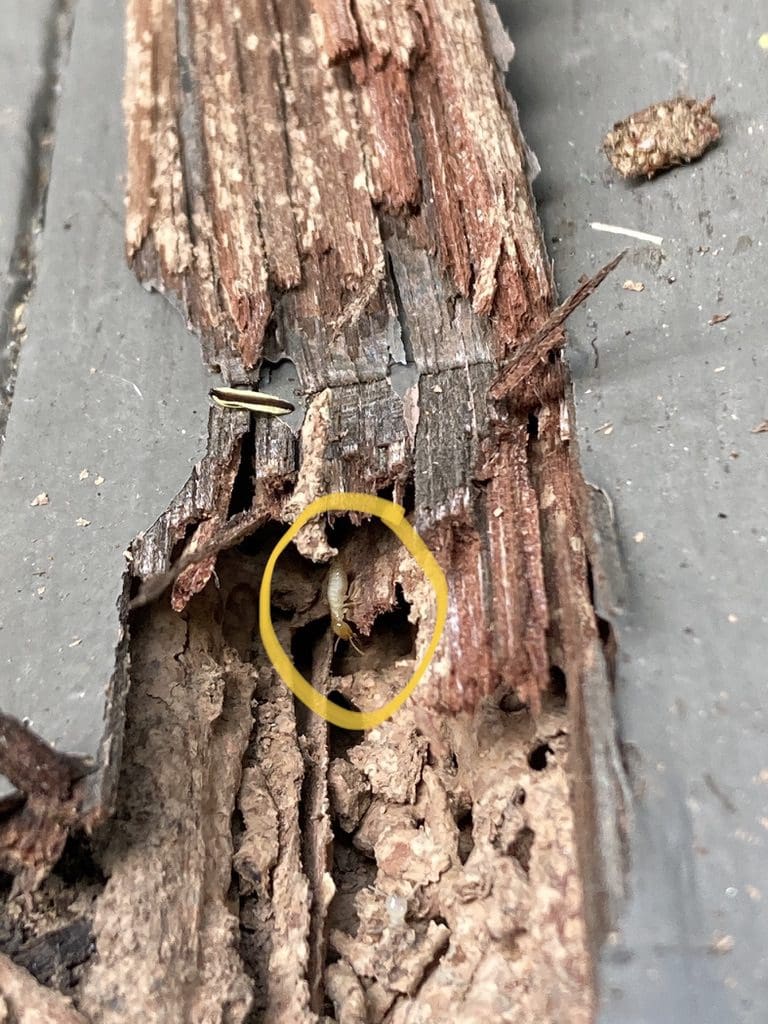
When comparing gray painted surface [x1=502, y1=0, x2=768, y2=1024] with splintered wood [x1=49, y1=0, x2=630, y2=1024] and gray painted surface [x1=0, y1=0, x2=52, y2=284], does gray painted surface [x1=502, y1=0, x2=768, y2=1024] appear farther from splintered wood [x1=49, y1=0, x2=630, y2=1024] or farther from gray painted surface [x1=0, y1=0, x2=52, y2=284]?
gray painted surface [x1=0, y1=0, x2=52, y2=284]

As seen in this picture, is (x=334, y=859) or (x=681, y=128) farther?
(x=681, y=128)

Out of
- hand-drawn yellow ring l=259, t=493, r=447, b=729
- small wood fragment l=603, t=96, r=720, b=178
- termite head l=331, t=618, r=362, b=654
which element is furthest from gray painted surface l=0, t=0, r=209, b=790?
small wood fragment l=603, t=96, r=720, b=178

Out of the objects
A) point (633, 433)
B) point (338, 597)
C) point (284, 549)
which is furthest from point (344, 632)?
point (633, 433)

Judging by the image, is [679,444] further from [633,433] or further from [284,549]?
[284,549]

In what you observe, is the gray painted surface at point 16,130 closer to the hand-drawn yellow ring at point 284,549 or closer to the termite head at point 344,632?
the hand-drawn yellow ring at point 284,549

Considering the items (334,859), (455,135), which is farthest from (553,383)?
(334,859)

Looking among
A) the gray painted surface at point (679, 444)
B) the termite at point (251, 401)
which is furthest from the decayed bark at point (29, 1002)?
the termite at point (251, 401)

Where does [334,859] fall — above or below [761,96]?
below

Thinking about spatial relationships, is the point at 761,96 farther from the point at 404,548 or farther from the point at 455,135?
the point at 404,548
